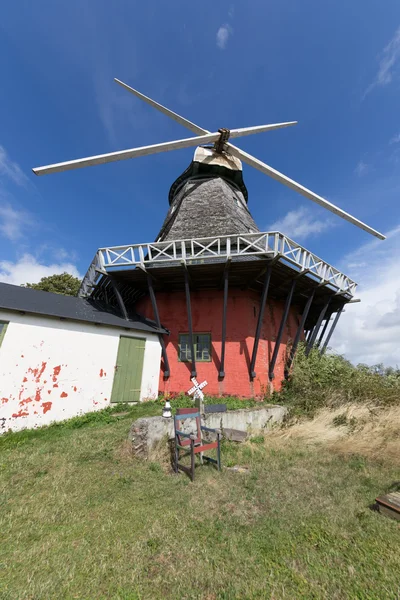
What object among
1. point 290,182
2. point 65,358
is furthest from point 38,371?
point 290,182

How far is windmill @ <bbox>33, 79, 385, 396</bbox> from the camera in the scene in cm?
886

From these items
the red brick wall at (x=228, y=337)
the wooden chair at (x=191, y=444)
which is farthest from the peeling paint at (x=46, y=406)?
the red brick wall at (x=228, y=337)

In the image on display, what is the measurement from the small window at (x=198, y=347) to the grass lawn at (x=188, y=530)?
4.86 metres

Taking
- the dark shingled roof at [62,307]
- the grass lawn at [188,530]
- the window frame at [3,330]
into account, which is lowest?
the grass lawn at [188,530]

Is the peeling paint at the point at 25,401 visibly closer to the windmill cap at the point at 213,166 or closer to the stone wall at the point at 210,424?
the stone wall at the point at 210,424

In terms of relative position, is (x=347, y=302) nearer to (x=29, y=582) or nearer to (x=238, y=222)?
(x=238, y=222)

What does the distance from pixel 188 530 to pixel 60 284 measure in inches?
926

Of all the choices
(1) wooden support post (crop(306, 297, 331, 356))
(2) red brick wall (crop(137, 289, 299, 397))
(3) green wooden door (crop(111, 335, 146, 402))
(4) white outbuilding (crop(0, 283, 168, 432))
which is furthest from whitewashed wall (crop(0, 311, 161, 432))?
(1) wooden support post (crop(306, 297, 331, 356))

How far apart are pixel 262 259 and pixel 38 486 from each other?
776 cm

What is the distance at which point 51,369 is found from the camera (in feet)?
23.9

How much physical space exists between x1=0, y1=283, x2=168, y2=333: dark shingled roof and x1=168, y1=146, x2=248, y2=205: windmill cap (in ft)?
33.2

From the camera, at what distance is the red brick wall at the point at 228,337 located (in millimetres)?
9422

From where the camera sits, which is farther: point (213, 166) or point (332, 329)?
point (213, 166)

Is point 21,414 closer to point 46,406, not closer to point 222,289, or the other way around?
point 46,406
